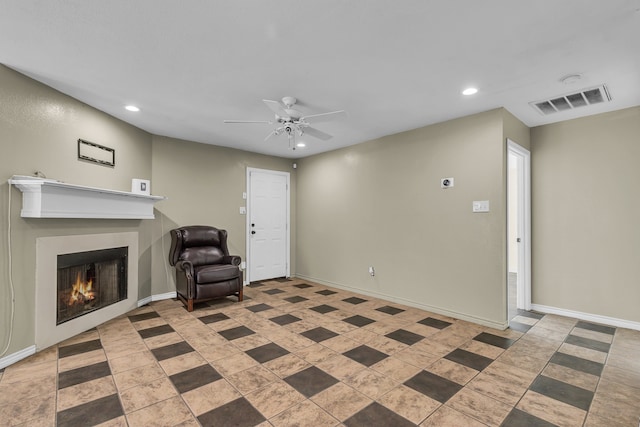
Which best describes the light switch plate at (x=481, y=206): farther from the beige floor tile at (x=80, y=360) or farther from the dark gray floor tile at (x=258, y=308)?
the beige floor tile at (x=80, y=360)

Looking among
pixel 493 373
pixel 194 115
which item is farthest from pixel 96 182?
pixel 493 373

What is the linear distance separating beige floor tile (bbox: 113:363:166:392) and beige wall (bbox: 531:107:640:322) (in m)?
4.43

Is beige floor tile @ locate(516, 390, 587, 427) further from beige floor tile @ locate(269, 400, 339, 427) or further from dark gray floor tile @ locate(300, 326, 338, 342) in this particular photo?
dark gray floor tile @ locate(300, 326, 338, 342)

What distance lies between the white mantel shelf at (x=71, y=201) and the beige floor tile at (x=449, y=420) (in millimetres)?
3400

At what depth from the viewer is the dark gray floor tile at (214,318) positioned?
3.57 m

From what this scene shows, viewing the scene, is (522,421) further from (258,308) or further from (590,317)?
(258,308)

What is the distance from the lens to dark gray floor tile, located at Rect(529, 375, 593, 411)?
2.02 metres

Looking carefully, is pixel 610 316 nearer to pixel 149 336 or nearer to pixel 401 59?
pixel 401 59

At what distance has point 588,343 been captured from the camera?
2.96m

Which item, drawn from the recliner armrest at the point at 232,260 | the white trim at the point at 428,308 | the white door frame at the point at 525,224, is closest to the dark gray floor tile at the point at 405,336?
the white trim at the point at 428,308

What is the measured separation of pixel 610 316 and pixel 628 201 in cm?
131

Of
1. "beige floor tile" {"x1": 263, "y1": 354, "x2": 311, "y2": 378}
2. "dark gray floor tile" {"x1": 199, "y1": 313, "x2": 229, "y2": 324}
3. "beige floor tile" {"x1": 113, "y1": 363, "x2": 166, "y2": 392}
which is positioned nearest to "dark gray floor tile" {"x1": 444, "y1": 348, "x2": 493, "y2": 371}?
"beige floor tile" {"x1": 263, "y1": 354, "x2": 311, "y2": 378}

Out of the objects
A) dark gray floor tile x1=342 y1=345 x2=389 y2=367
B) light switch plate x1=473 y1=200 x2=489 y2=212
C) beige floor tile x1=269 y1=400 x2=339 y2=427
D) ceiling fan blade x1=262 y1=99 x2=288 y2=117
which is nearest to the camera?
beige floor tile x1=269 y1=400 x2=339 y2=427

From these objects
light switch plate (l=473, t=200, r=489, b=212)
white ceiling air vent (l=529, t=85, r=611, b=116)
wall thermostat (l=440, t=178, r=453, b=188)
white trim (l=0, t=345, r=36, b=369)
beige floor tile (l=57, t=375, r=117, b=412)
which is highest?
white ceiling air vent (l=529, t=85, r=611, b=116)
